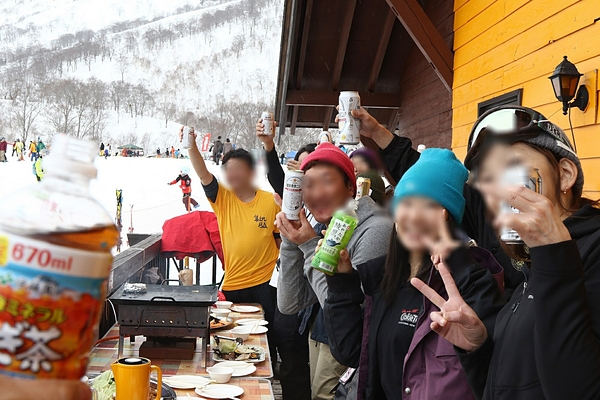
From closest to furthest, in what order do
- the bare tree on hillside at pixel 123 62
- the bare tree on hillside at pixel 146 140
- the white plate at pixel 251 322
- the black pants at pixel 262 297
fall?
1. the white plate at pixel 251 322
2. the black pants at pixel 262 297
3. the bare tree on hillside at pixel 146 140
4. the bare tree on hillside at pixel 123 62

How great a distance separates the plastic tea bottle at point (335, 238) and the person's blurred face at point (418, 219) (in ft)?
3.07

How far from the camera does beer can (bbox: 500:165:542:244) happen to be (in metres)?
0.82

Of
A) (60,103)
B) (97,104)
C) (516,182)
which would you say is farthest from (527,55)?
(97,104)

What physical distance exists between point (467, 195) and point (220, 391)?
131 cm

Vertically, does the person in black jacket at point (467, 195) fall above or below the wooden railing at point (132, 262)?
above

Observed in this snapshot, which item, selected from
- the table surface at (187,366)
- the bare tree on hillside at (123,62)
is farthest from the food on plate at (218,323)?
the bare tree on hillside at (123,62)

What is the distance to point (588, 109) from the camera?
389 cm

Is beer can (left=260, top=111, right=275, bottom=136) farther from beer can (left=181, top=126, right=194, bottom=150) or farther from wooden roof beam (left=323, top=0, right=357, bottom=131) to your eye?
wooden roof beam (left=323, top=0, right=357, bottom=131)

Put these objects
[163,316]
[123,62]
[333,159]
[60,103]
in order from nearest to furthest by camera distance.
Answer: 1. [333,159]
2. [163,316]
3. [60,103]
4. [123,62]

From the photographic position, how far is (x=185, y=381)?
2529mm

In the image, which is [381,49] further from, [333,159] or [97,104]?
[97,104]

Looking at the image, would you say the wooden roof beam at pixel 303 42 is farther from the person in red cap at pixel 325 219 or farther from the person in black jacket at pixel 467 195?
the person in red cap at pixel 325 219

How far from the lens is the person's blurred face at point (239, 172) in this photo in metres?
4.50

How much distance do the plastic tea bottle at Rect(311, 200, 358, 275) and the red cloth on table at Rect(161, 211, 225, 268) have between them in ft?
13.8
